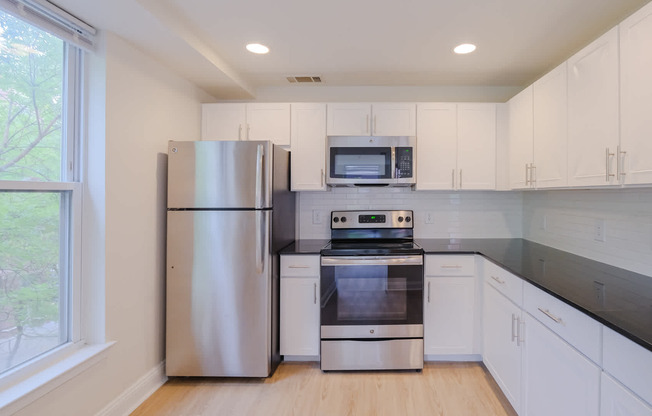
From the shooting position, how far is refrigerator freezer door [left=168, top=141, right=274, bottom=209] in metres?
2.30

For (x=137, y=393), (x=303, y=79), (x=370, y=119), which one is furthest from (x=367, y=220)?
(x=137, y=393)

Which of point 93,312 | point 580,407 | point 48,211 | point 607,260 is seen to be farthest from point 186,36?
point 607,260

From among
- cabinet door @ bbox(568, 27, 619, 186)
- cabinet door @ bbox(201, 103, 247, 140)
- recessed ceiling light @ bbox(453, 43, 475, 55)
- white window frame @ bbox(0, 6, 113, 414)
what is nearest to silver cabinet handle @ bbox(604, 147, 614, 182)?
cabinet door @ bbox(568, 27, 619, 186)

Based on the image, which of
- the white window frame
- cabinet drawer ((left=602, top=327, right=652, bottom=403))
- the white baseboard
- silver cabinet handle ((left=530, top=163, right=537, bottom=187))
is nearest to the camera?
cabinet drawer ((left=602, top=327, right=652, bottom=403))

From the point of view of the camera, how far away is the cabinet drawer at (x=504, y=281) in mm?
1867

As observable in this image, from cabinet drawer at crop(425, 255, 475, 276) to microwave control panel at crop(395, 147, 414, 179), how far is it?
2.29 feet

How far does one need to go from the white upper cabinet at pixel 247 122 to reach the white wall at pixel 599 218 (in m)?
2.17

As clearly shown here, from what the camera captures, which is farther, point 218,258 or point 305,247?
point 305,247

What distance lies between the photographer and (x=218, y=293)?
2.31 meters

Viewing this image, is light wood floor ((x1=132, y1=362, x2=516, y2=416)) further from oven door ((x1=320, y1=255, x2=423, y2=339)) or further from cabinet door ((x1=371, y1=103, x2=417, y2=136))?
cabinet door ((x1=371, y1=103, x2=417, y2=136))

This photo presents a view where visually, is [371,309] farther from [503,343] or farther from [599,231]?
[599,231]

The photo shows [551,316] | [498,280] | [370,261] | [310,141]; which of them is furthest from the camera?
[310,141]

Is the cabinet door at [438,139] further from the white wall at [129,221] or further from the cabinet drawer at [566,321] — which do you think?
the white wall at [129,221]

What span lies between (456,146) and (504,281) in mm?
1228
